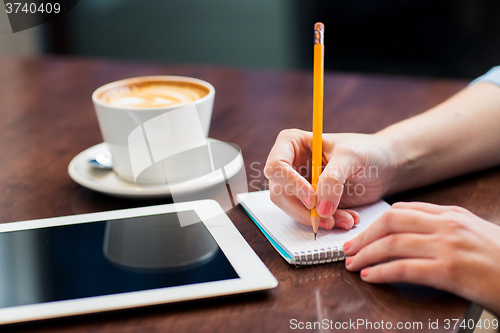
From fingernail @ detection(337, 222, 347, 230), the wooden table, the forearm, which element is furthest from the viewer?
the forearm

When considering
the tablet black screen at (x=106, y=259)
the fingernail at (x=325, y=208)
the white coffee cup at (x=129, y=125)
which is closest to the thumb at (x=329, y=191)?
the fingernail at (x=325, y=208)

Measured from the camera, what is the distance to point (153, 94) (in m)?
0.71

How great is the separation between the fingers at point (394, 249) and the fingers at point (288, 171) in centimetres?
8

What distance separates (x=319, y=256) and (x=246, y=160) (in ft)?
1.00

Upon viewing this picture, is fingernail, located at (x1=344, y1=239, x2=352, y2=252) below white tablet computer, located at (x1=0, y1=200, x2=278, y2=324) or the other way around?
below

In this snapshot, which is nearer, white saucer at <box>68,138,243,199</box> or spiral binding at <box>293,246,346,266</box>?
spiral binding at <box>293,246,346,266</box>

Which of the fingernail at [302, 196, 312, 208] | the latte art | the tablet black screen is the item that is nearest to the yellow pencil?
the fingernail at [302, 196, 312, 208]

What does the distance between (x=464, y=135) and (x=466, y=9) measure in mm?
1866

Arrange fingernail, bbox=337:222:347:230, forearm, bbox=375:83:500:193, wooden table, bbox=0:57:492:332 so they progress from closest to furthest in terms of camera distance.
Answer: wooden table, bbox=0:57:492:332
fingernail, bbox=337:222:347:230
forearm, bbox=375:83:500:193

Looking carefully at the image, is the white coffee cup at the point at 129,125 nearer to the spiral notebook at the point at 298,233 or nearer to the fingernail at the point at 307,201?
the spiral notebook at the point at 298,233

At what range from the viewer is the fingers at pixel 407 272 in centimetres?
41

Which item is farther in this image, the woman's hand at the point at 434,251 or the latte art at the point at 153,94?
the latte art at the point at 153,94

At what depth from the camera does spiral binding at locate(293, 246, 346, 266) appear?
467 millimetres

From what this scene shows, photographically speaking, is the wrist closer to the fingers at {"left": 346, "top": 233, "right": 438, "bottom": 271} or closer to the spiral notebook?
the spiral notebook
